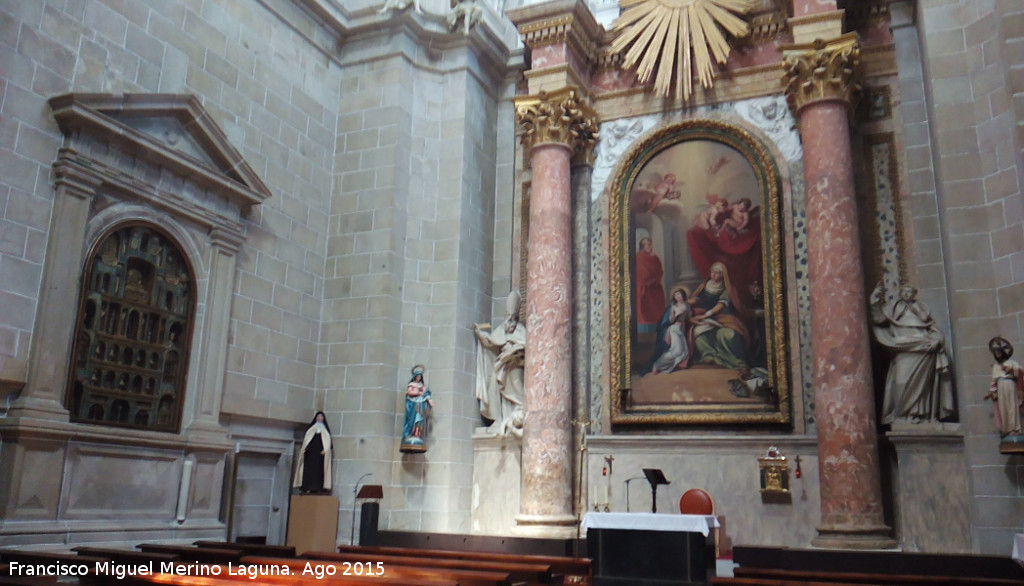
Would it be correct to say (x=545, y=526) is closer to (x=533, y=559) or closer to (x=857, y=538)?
(x=533, y=559)

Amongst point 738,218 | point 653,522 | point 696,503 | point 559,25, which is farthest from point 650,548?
point 559,25

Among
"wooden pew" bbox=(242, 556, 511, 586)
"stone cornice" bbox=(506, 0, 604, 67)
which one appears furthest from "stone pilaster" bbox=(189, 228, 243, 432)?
"stone cornice" bbox=(506, 0, 604, 67)

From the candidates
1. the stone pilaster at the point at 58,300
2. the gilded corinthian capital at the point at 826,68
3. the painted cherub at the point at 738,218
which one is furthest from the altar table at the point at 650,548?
the stone pilaster at the point at 58,300

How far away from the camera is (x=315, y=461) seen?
1152 cm

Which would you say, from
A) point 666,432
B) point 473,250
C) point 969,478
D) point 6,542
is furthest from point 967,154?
point 6,542

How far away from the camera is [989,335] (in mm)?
9594

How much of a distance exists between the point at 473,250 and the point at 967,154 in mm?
6791

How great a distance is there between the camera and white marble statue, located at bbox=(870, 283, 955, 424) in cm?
1024

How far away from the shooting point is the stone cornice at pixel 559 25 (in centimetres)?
1288

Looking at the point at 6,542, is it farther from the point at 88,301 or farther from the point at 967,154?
the point at 967,154

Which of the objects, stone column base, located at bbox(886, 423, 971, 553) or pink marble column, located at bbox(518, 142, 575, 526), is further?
pink marble column, located at bbox(518, 142, 575, 526)

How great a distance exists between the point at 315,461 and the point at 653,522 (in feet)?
15.4

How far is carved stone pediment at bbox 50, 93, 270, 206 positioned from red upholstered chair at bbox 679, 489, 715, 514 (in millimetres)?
6741

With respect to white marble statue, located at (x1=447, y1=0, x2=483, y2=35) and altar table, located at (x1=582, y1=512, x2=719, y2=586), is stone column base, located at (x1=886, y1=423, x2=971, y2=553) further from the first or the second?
white marble statue, located at (x1=447, y1=0, x2=483, y2=35)
